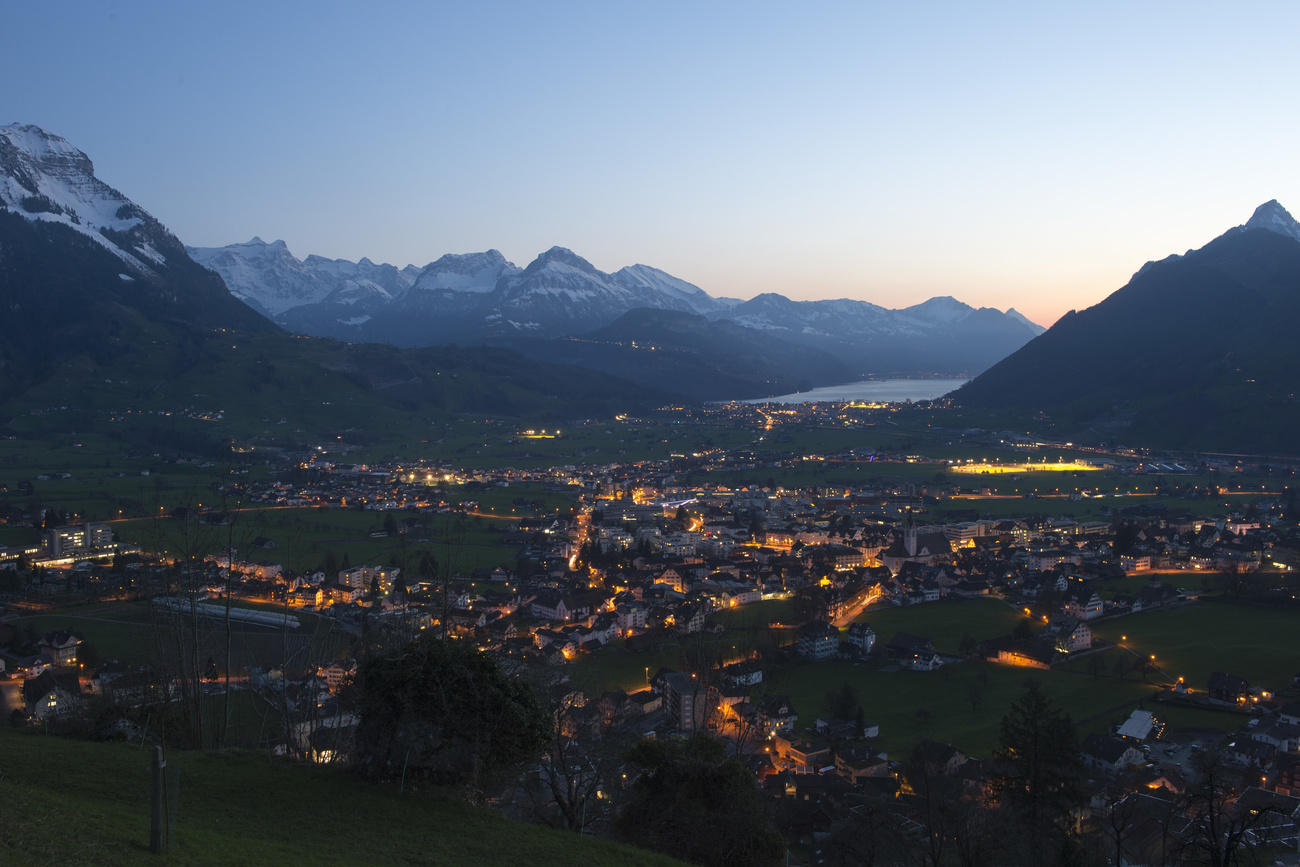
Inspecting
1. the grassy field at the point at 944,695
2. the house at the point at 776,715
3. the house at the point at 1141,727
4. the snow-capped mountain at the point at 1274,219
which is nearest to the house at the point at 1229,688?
the grassy field at the point at 944,695

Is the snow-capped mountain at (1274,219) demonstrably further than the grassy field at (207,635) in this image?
Yes

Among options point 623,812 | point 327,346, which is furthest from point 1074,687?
point 327,346

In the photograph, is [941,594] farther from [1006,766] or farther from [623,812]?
[623,812]

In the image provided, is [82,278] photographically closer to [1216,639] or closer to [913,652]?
[913,652]

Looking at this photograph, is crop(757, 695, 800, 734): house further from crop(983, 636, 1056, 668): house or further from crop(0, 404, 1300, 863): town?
crop(983, 636, 1056, 668): house

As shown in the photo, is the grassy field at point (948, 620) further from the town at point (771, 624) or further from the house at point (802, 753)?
the house at point (802, 753)

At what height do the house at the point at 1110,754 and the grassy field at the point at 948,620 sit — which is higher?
the house at the point at 1110,754
